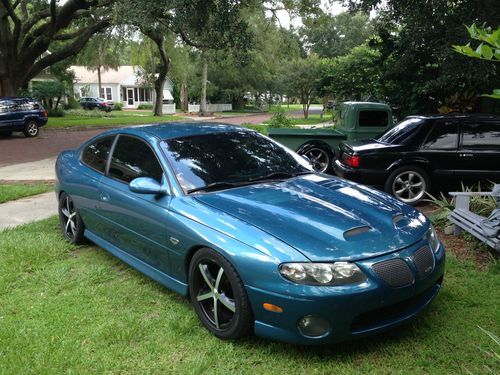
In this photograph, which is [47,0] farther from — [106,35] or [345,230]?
[345,230]

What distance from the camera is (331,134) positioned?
9914mm

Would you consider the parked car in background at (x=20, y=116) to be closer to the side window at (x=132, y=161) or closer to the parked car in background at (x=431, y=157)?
the parked car in background at (x=431, y=157)

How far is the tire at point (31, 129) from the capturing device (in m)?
19.7

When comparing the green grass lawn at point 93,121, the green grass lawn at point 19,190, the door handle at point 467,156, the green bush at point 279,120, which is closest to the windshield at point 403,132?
the door handle at point 467,156

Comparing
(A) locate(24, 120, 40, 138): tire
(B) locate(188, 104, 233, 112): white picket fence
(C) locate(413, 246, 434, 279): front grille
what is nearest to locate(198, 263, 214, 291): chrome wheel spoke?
(C) locate(413, 246, 434, 279): front grille

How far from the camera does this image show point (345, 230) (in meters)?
3.26

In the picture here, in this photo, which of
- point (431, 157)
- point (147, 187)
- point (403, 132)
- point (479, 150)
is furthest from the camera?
point (403, 132)

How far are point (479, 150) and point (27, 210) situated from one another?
7.08 meters

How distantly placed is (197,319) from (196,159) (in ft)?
4.48

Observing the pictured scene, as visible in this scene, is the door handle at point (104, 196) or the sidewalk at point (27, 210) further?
the sidewalk at point (27, 210)

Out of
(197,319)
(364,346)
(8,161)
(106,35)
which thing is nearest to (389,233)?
(364,346)

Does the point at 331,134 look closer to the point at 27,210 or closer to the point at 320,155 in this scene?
the point at 320,155

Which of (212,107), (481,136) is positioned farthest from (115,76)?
(481,136)

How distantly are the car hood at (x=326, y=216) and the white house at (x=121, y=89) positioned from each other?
192ft
